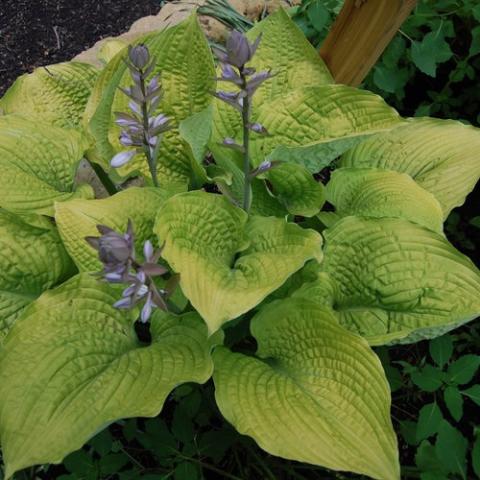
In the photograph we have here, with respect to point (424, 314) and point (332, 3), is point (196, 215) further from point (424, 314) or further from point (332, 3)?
point (332, 3)

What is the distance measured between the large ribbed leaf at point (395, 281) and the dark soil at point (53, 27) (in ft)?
6.12

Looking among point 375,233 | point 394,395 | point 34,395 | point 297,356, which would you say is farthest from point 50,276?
point 394,395

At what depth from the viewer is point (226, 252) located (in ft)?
3.91

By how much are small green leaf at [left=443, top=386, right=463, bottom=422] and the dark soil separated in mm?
2106

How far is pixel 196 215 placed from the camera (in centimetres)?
116

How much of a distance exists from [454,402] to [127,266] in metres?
0.66

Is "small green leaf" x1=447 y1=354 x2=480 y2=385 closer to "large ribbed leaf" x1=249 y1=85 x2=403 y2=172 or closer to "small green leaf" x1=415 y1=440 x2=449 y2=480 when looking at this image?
"small green leaf" x1=415 y1=440 x2=449 y2=480

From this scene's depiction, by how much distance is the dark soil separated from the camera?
267 centimetres

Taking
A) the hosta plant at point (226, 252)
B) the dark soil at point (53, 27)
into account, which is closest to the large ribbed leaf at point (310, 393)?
the hosta plant at point (226, 252)

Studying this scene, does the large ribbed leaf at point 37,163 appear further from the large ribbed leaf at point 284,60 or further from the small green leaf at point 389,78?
the small green leaf at point 389,78

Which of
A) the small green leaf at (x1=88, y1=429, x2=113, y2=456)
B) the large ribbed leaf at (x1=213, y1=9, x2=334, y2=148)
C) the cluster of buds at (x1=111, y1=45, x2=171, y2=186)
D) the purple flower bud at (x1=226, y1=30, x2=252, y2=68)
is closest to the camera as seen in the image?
the purple flower bud at (x1=226, y1=30, x2=252, y2=68)

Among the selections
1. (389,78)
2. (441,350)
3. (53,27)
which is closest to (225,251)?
(441,350)

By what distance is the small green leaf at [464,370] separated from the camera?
1.16 meters

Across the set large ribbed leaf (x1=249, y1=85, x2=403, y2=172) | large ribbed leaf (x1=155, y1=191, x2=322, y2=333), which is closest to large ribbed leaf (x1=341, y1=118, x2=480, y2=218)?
large ribbed leaf (x1=249, y1=85, x2=403, y2=172)
